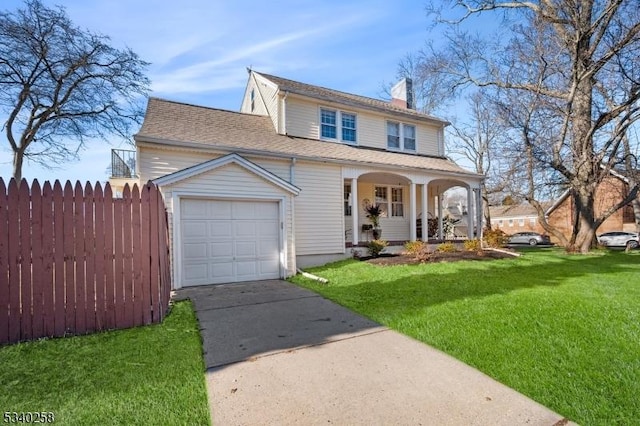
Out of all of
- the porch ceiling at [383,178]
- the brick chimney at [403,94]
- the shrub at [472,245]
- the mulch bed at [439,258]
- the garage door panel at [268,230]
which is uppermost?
the brick chimney at [403,94]

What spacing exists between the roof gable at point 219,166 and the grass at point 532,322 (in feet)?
9.17

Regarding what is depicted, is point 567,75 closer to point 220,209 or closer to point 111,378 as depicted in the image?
point 220,209

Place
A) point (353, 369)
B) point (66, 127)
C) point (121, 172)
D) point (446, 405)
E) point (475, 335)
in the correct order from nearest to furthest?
1. point (446, 405)
2. point (353, 369)
3. point (475, 335)
4. point (121, 172)
5. point (66, 127)

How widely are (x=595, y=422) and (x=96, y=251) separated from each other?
226 inches

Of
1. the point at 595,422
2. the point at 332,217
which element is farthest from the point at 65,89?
the point at 595,422

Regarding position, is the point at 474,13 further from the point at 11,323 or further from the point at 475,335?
the point at 11,323

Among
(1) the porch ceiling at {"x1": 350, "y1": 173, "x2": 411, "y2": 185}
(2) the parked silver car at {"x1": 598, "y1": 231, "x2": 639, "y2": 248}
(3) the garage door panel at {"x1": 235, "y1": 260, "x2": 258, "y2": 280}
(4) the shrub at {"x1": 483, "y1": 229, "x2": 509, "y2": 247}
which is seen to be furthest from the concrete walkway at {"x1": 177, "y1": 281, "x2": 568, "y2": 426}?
(2) the parked silver car at {"x1": 598, "y1": 231, "x2": 639, "y2": 248}

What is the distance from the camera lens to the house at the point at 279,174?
7.82 m

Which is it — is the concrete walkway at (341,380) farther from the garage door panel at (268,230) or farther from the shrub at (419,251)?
the shrub at (419,251)

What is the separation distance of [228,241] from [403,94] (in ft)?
45.9

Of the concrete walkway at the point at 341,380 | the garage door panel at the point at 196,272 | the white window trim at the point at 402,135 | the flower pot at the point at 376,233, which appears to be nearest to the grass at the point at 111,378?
the concrete walkway at the point at 341,380

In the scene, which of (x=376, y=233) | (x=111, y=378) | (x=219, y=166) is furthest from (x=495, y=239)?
(x=111, y=378)

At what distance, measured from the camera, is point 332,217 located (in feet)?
36.2

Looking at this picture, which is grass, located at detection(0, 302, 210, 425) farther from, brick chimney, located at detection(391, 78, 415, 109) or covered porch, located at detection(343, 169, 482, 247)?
brick chimney, located at detection(391, 78, 415, 109)
